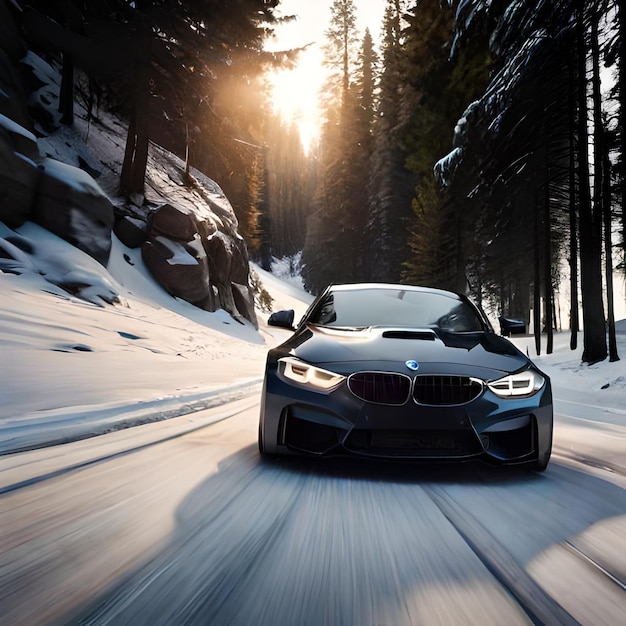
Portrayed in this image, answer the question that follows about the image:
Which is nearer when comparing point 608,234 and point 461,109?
point 608,234

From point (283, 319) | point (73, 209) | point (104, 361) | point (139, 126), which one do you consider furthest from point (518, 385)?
point (139, 126)

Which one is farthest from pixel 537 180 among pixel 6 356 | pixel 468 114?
pixel 6 356

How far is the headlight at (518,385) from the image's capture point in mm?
2602

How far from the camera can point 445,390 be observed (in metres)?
2.54

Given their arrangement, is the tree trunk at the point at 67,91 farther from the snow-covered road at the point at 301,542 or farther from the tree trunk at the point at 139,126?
the snow-covered road at the point at 301,542

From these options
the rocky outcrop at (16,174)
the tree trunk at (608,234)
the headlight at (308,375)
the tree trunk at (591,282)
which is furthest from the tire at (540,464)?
the rocky outcrop at (16,174)

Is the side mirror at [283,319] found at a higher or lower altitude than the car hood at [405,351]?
higher

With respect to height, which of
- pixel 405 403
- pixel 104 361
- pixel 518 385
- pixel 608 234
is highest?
pixel 608 234

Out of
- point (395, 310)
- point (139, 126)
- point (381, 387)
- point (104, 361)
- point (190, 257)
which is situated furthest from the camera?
point (190, 257)

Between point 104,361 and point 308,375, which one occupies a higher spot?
point 308,375

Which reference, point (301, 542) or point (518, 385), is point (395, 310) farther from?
point (301, 542)

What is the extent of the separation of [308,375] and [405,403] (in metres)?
0.56

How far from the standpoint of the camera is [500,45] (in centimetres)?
1327

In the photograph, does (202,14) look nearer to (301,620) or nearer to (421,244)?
(301,620)
